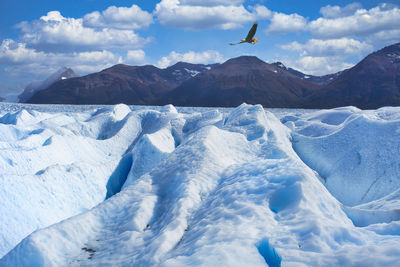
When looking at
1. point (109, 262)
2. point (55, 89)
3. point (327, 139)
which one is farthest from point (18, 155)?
point (55, 89)

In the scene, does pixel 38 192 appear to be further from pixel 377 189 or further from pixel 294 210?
pixel 377 189

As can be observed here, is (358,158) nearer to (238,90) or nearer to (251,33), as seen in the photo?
(251,33)

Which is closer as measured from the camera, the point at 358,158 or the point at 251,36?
the point at 251,36

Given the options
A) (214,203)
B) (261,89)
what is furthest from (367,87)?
(214,203)

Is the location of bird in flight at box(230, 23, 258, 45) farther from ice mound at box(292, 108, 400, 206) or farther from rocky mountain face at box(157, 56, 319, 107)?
rocky mountain face at box(157, 56, 319, 107)

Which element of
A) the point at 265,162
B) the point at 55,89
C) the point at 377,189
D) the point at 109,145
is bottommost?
the point at 377,189

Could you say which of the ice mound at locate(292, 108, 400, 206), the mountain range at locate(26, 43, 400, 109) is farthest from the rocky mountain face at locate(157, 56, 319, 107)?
the ice mound at locate(292, 108, 400, 206)
